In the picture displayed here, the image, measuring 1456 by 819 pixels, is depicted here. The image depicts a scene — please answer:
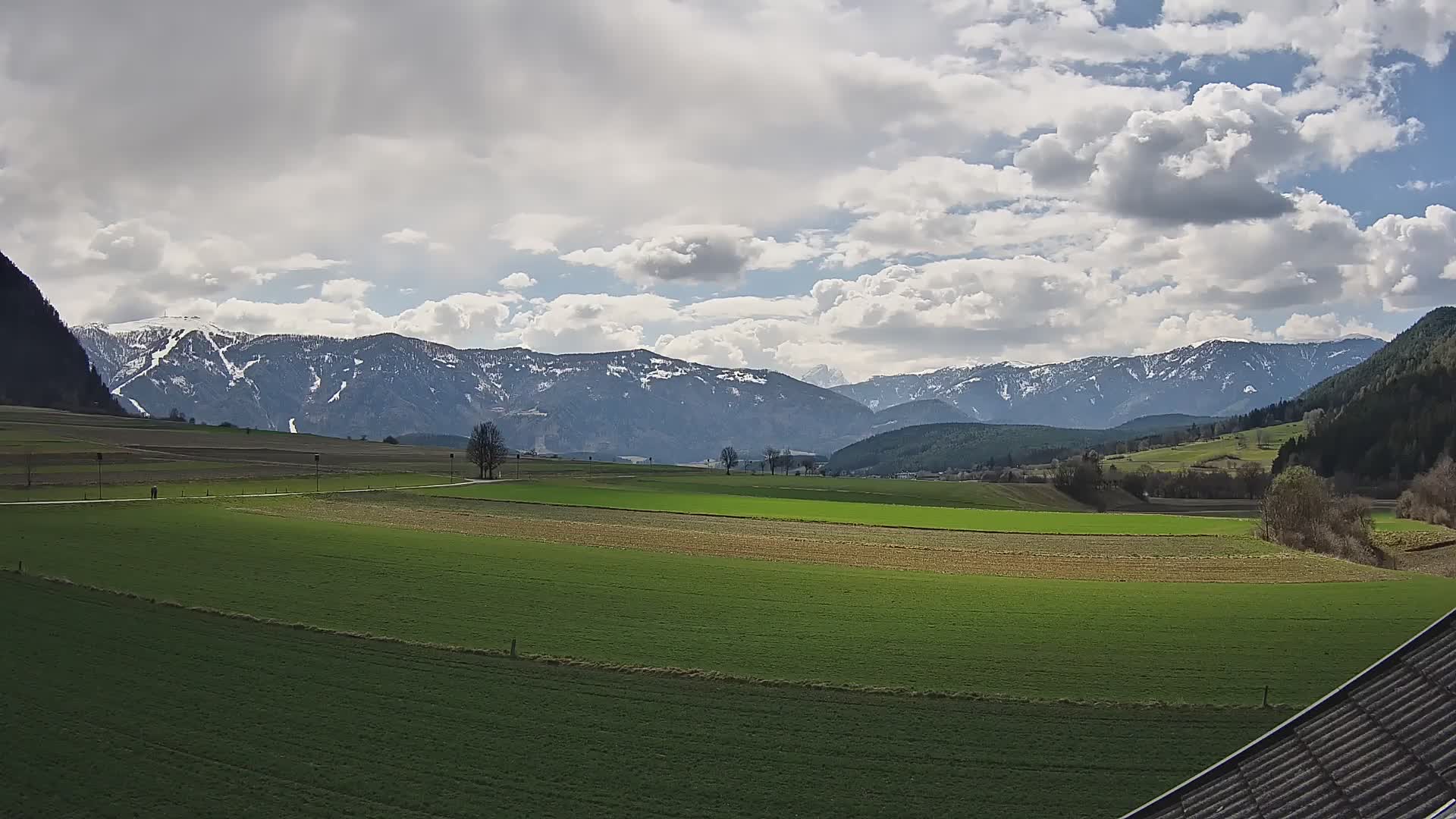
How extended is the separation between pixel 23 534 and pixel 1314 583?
252 feet

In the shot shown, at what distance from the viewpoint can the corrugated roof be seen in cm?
802

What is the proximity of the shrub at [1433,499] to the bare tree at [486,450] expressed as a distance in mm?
122196

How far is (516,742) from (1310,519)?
259 feet

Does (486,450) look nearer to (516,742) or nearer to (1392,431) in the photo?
(516,742)

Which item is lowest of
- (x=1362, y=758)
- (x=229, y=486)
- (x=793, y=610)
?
(x=793, y=610)

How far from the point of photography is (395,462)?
180375 millimetres

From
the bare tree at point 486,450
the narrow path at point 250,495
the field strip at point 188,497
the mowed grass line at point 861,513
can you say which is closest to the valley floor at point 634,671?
the field strip at point 188,497

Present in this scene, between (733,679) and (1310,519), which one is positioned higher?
(1310,519)

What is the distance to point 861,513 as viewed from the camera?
345 feet

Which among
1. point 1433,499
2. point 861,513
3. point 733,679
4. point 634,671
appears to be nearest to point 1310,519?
point 1433,499

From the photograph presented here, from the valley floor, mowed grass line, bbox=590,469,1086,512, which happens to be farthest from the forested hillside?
the valley floor

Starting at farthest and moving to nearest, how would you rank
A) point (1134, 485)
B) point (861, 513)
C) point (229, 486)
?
point (1134, 485)
point (229, 486)
point (861, 513)

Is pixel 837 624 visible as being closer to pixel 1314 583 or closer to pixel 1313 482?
pixel 1314 583

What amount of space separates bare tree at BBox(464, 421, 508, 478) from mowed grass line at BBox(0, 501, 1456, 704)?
88.2 meters
